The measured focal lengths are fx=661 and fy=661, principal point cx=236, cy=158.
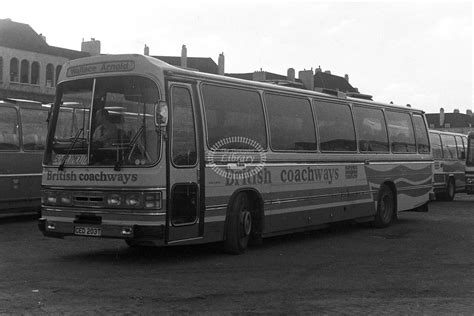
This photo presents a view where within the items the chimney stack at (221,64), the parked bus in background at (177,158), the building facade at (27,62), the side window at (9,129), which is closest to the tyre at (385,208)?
the parked bus in background at (177,158)

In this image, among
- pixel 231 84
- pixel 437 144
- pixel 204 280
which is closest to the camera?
pixel 204 280

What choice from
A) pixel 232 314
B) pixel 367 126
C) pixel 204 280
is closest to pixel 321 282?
pixel 204 280

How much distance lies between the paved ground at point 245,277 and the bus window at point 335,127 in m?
1.96

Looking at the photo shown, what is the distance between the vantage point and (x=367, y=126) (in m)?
15.0

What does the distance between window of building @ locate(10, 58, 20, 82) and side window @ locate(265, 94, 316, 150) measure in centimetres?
4578

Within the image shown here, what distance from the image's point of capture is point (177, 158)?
374 inches

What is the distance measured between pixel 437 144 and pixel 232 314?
840 inches

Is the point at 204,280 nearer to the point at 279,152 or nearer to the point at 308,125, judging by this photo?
the point at 279,152

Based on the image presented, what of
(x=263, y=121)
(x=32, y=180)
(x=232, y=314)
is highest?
(x=263, y=121)

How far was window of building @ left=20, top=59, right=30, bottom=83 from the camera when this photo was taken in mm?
54844

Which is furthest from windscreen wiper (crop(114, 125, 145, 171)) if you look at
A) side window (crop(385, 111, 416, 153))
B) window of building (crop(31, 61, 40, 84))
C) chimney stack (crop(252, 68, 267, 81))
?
chimney stack (crop(252, 68, 267, 81))

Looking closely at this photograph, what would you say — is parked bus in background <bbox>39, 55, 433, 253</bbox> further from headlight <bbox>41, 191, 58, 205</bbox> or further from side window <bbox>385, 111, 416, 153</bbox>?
side window <bbox>385, 111, 416, 153</bbox>

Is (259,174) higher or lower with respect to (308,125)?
lower

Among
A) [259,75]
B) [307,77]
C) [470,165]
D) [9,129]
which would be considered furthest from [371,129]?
[307,77]
